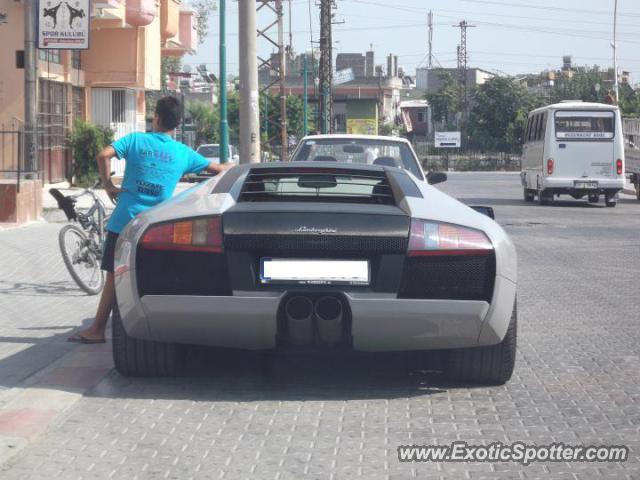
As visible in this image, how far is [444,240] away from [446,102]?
349 ft

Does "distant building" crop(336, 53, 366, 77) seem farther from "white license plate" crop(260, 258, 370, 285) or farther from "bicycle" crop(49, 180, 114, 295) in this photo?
"white license plate" crop(260, 258, 370, 285)

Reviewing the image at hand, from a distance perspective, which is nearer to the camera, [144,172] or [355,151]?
[144,172]

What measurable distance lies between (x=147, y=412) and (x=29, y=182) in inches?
536

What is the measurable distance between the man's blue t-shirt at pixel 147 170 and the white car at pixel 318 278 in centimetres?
166

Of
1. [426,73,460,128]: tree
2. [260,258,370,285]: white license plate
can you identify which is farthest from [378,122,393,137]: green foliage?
[260,258,370,285]: white license plate

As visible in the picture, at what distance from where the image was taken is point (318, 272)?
6152 millimetres

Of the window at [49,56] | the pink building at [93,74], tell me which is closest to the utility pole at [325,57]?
the pink building at [93,74]

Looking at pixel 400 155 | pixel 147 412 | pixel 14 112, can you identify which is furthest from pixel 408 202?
pixel 14 112

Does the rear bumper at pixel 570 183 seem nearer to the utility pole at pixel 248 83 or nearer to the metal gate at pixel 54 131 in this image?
the utility pole at pixel 248 83

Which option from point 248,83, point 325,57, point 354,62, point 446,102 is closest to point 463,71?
point 446,102

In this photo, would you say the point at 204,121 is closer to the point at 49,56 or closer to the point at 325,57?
the point at 325,57

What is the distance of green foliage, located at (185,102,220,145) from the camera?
87.2m

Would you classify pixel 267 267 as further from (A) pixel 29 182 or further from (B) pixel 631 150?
(B) pixel 631 150

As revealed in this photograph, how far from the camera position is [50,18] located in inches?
765
